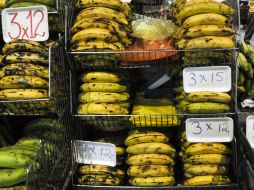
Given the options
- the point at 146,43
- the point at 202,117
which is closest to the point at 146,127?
the point at 202,117

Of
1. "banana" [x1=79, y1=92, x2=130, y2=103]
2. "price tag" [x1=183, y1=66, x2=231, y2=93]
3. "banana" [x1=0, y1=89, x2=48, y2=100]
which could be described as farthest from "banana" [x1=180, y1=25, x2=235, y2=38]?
"banana" [x1=0, y1=89, x2=48, y2=100]

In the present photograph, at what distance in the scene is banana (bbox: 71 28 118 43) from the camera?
140 cm

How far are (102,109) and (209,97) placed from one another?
0.41 m

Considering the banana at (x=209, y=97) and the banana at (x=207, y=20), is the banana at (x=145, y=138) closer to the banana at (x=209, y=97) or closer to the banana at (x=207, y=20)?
the banana at (x=209, y=97)

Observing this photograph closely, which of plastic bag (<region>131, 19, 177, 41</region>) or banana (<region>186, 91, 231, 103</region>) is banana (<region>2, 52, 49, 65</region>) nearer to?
A: plastic bag (<region>131, 19, 177, 41</region>)

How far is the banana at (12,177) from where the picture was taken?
1.24 m

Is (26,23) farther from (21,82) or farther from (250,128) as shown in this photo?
(250,128)

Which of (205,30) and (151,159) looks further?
(151,159)

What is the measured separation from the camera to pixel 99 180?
5.08 ft

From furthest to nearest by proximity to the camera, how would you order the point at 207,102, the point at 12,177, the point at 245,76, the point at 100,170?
1. the point at 245,76
2. the point at 100,170
3. the point at 207,102
4. the point at 12,177

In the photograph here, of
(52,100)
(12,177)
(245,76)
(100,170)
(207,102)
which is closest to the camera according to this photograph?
(12,177)

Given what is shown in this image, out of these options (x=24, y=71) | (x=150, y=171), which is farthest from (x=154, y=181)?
(x=24, y=71)

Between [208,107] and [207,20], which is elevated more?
[207,20]

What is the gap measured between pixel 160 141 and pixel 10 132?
683 millimetres
